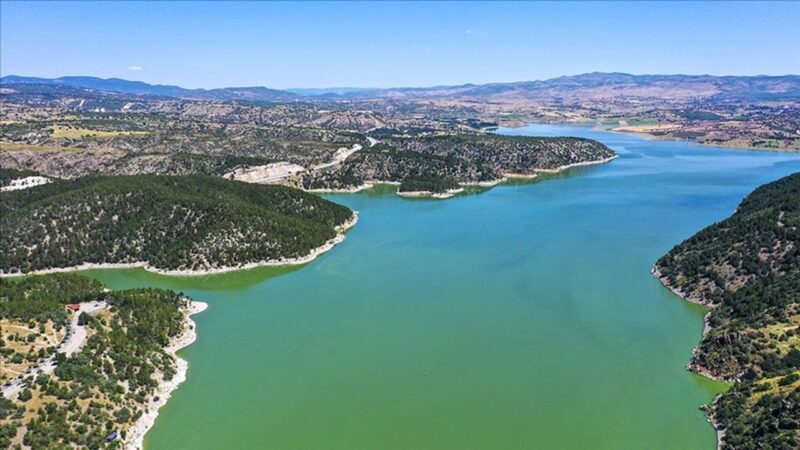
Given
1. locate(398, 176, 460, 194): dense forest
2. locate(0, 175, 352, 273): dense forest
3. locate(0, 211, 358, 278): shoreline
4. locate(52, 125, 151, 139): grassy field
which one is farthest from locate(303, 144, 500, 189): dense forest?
locate(52, 125, 151, 139): grassy field

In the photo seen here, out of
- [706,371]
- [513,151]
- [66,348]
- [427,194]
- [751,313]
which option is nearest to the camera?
[66,348]

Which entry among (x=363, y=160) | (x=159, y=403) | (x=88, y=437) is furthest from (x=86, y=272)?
(x=363, y=160)

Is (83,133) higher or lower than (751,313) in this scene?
higher

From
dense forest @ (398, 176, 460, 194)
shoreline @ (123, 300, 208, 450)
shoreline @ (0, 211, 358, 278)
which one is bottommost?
shoreline @ (123, 300, 208, 450)

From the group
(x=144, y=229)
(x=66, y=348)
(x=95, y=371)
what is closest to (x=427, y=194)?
(x=144, y=229)

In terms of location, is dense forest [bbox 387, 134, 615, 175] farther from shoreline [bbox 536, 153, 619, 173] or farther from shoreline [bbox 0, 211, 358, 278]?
shoreline [bbox 0, 211, 358, 278]

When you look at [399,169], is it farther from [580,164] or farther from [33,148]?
[33,148]
